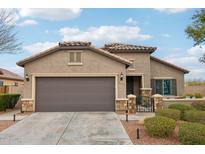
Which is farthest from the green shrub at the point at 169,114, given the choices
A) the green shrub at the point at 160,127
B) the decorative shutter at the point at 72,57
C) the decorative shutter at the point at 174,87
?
the decorative shutter at the point at 174,87

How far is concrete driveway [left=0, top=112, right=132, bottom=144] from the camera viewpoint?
9.07 metres

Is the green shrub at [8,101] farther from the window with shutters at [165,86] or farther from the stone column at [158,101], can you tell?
the window with shutters at [165,86]

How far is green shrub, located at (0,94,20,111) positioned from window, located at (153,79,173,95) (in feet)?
41.5

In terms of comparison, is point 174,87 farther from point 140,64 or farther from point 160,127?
point 160,127

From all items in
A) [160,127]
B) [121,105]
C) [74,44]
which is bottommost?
[160,127]

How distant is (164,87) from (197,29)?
24.1 feet

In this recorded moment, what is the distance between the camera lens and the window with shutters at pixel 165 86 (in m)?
22.8

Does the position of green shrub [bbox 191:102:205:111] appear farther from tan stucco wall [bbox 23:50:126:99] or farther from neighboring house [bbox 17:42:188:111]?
tan stucco wall [bbox 23:50:126:99]

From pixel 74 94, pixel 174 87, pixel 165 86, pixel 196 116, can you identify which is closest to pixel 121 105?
pixel 74 94

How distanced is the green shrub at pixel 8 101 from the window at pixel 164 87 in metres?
12.7

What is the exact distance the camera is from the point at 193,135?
830cm

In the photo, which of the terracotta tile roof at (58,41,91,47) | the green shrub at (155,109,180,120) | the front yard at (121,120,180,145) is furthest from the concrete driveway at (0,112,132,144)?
the terracotta tile roof at (58,41,91,47)
